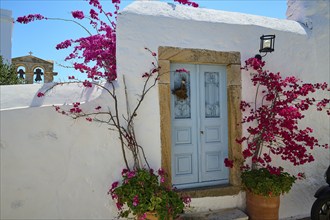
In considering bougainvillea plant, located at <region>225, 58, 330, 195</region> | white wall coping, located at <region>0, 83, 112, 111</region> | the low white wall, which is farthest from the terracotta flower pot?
white wall coping, located at <region>0, 83, 112, 111</region>

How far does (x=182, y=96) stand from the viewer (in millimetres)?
3676

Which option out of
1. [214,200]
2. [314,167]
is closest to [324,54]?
[314,167]

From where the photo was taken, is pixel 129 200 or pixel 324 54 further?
pixel 324 54

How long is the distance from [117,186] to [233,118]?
197 cm

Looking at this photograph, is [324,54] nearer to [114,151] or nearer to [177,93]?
[177,93]

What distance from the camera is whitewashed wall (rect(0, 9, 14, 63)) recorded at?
12241mm

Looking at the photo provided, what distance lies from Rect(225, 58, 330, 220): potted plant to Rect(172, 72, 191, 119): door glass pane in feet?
2.80

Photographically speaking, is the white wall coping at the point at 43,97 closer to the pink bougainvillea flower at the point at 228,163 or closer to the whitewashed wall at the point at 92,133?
A: the whitewashed wall at the point at 92,133

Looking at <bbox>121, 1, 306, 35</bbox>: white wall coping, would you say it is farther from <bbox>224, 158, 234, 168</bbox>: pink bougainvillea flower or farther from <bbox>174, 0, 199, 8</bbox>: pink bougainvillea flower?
<bbox>224, 158, 234, 168</bbox>: pink bougainvillea flower

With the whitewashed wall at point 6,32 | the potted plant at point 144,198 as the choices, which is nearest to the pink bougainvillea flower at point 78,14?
the potted plant at point 144,198

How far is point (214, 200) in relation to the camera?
3611mm

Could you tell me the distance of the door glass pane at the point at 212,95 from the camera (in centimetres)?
387

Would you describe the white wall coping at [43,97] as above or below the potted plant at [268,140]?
above

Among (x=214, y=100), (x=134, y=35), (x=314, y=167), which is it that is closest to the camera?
(x=134, y=35)
